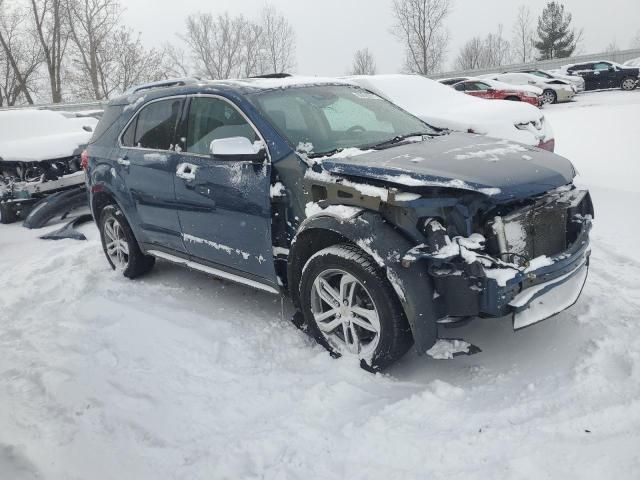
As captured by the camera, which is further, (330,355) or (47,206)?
(47,206)

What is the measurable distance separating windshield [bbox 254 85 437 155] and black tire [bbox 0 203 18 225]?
20.8 ft

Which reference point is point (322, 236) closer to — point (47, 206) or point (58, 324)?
point (58, 324)

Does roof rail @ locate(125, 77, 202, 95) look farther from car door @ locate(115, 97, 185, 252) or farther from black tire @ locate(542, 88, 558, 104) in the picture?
black tire @ locate(542, 88, 558, 104)

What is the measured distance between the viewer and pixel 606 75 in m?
23.5

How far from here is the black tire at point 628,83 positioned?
22453 millimetres

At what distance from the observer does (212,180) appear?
12.7 ft

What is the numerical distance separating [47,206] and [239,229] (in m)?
5.53

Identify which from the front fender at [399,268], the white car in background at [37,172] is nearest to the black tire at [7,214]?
the white car in background at [37,172]

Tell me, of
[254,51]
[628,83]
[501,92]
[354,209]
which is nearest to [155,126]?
[354,209]

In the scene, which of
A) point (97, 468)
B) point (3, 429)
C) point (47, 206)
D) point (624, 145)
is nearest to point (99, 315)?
point (3, 429)

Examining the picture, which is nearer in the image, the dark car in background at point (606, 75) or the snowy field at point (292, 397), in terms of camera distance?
the snowy field at point (292, 397)

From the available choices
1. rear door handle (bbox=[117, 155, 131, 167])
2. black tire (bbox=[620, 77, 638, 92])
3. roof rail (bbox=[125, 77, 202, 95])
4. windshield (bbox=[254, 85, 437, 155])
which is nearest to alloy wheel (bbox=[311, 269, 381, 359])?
windshield (bbox=[254, 85, 437, 155])

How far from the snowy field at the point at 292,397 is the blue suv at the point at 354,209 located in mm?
350

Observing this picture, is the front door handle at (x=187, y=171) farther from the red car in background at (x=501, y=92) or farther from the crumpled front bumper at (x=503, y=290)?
the red car in background at (x=501, y=92)
